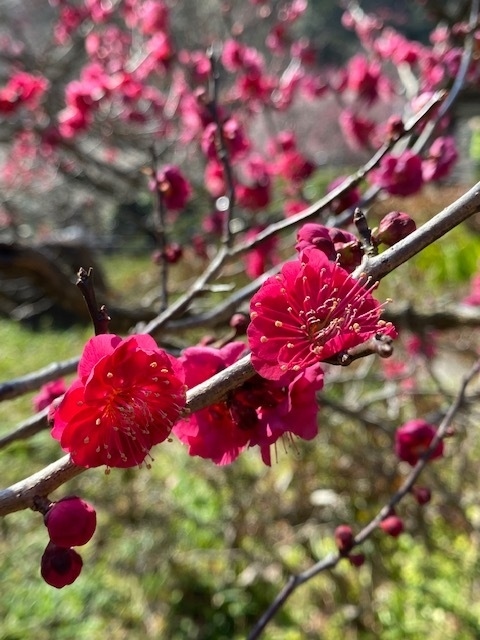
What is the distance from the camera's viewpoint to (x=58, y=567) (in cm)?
84

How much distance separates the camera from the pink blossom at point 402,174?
1463 millimetres

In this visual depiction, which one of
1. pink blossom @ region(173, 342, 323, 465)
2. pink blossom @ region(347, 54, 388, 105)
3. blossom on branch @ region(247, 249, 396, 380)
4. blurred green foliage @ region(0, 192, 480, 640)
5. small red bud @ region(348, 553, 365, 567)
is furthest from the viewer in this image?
pink blossom @ region(347, 54, 388, 105)

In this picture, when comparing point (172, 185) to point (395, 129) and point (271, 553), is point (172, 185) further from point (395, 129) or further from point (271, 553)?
point (271, 553)

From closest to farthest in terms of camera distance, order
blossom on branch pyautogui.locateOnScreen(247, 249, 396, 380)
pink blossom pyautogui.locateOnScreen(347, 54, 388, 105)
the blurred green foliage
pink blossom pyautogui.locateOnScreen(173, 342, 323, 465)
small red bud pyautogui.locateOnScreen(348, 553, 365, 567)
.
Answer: blossom on branch pyautogui.locateOnScreen(247, 249, 396, 380)
pink blossom pyautogui.locateOnScreen(173, 342, 323, 465)
small red bud pyautogui.locateOnScreen(348, 553, 365, 567)
the blurred green foliage
pink blossom pyautogui.locateOnScreen(347, 54, 388, 105)

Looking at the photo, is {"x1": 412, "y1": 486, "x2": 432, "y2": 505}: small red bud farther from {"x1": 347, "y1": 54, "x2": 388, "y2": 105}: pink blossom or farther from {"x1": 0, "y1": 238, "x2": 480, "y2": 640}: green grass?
{"x1": 347, "y1": 54, "x2": 388, "y2": 105}: pink blossom

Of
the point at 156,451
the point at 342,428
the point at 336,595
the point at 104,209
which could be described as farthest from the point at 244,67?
the point at 104,209

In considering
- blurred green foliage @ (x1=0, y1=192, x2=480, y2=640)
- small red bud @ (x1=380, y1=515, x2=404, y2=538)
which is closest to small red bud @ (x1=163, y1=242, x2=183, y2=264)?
small red bud @ (x1=380, y1=515, x2=404, y2=538)

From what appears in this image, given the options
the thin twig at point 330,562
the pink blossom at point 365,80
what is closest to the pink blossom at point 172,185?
the thin twig at point 330,562

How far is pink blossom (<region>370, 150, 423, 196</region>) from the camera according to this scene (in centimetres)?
146

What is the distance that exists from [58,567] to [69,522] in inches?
3.6

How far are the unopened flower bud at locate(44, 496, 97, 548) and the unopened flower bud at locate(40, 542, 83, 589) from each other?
0.04 meters

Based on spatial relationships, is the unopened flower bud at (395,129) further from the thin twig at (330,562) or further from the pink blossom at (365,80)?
the pink blossom at (365,80)

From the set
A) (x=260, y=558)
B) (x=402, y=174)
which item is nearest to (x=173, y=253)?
(x=402, y=174)

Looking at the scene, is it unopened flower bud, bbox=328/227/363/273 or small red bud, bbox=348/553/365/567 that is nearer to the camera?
unopened flower bud, bbox=328/227/363/273
